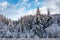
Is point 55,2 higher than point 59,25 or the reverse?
higher

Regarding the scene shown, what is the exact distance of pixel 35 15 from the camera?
9273mm

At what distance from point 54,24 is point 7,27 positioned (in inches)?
103

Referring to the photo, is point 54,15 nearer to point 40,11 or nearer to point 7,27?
point 40,11

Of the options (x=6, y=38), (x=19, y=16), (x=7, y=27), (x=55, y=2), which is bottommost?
(x=6, y=38)

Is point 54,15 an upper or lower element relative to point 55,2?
lower

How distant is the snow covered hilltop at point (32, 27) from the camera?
9.05 m

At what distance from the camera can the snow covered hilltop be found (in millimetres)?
9047

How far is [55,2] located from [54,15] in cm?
73

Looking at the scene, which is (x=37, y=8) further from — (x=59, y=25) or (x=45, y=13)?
(x=59, y=25)

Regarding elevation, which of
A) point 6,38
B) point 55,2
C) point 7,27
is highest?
point 55,2

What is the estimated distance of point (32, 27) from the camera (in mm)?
9164

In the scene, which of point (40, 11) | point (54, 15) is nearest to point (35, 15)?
point (40, 11)

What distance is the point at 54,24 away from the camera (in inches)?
356

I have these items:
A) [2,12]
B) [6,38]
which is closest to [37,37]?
[6,38]
